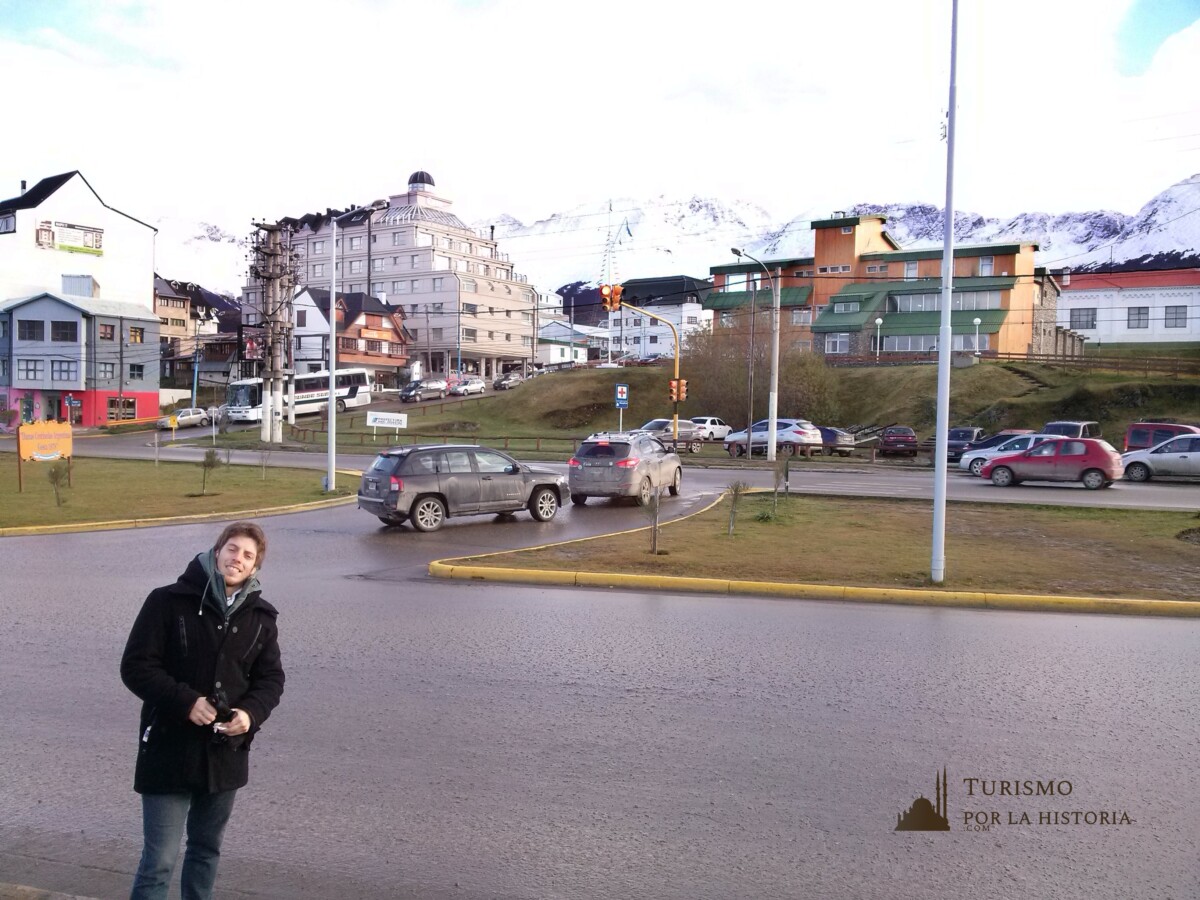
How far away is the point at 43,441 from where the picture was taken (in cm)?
2305

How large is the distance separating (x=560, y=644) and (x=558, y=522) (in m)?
10.4

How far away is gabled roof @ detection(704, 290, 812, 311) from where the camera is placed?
74375 millimetres

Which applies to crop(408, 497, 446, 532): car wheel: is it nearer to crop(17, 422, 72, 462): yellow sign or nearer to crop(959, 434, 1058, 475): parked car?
crop(17, 422, 72, 462): yellow sign

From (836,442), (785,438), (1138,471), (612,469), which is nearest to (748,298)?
(836,442)

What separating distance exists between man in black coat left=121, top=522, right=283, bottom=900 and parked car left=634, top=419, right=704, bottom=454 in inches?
1623

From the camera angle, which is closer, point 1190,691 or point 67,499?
point 1190,691

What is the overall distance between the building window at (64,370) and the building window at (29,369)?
902 millimetres

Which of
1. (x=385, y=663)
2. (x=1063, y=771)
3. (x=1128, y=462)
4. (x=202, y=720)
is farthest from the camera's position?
(x=1128, y=462)

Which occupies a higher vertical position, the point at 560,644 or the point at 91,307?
the point at 91,307

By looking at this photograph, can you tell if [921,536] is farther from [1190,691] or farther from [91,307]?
[91,307]

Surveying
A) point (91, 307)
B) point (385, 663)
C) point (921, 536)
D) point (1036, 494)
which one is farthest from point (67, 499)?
point (91, 307)

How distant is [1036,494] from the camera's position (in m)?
26.2

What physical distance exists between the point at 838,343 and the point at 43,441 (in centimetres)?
5880

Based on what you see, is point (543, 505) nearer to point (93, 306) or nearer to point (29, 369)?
point (29, 369)
